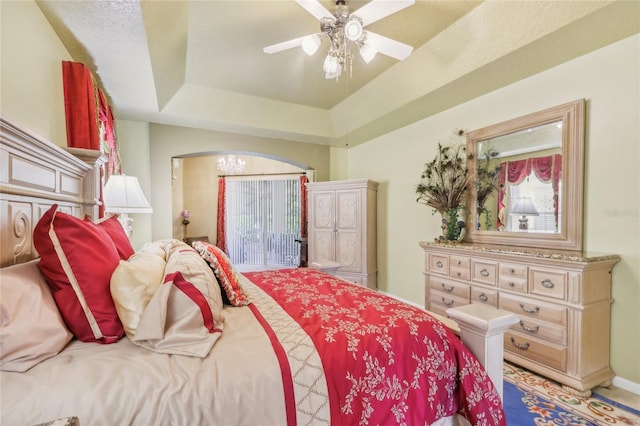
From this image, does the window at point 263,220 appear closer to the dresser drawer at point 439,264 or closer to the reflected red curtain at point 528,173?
the dresser drawer at point 439,264

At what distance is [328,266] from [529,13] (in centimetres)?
231

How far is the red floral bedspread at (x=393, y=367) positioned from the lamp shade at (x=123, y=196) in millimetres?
1759

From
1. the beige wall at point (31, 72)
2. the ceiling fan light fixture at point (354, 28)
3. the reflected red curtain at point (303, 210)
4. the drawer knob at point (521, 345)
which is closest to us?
the beige wall at point (31, 72)

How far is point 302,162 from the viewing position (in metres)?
4.74

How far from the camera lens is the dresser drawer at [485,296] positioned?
238 centimetres

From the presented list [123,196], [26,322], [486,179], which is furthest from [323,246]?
[26,322]

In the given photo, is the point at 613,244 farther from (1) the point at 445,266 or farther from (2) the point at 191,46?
(2) the point at 191,46

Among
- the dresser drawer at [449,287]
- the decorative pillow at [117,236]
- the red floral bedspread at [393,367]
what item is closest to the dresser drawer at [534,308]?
the dresser drawer at [449,287]

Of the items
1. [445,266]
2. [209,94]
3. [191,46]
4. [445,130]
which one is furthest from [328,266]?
[209,94]

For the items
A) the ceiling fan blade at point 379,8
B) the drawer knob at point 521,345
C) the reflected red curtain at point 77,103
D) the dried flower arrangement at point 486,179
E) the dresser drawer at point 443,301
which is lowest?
the drawer knob at point 521,345

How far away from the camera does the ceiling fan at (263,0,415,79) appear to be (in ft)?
5.68

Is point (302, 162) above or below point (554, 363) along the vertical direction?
above

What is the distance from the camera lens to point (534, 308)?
2.12 m

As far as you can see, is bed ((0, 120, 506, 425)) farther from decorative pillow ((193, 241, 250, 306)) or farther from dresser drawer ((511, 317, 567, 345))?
dresser drawer ((511, 317, 567, 345))
